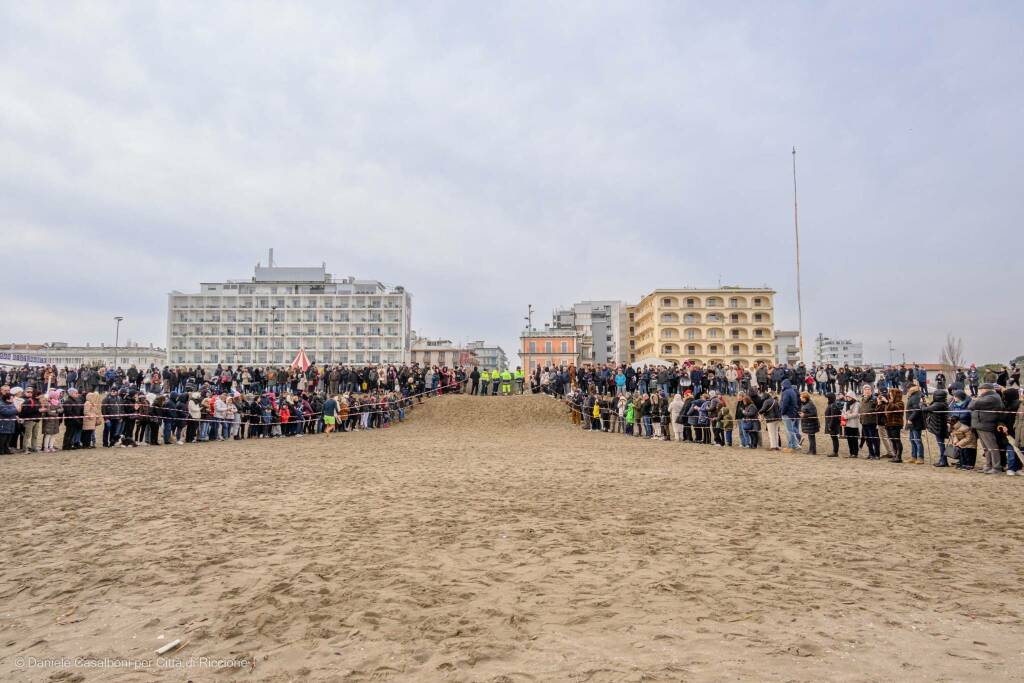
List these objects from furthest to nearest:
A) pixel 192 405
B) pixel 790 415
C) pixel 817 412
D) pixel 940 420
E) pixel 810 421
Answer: pixel 817 412 → pixel 192 405 → pixel 790 415 → pixel 810 421 → pixel 940 420

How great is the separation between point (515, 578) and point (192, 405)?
18.7 meters

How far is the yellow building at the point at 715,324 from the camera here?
355 feet

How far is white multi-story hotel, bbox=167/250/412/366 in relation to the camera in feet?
454

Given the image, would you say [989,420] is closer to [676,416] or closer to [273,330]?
[676,416]

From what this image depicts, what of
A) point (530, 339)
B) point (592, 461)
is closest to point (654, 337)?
point (530, 339)

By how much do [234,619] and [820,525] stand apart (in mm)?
7465

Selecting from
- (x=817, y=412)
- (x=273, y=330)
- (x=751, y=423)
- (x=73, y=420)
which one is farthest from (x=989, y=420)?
(x=273, y=330)

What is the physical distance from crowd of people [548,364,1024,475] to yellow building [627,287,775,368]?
71881 millimetres

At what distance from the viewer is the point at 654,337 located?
111 m

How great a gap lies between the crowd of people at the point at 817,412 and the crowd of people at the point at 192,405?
33.1 ft

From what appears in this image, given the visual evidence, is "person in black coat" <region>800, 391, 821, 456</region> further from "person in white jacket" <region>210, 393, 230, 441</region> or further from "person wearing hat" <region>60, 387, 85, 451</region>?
"person wearing hat" <region>60, 387, 85, 451</region>

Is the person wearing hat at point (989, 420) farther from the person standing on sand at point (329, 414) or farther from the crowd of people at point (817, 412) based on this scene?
the person standing on sand at point (329, 414)

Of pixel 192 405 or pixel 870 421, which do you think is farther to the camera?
pixel 192 405

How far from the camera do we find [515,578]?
22.0 feet
